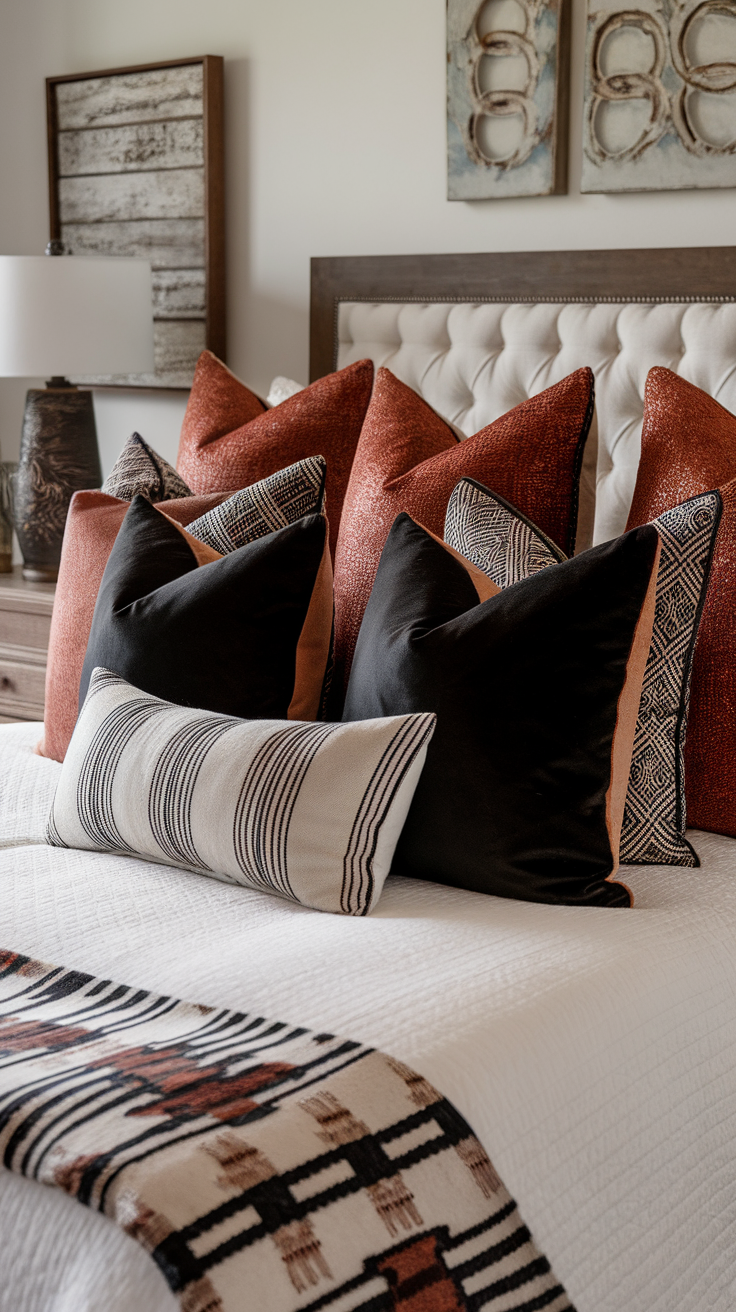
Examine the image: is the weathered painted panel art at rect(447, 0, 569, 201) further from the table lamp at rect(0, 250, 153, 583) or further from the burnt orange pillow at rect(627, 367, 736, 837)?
the burnt orange pillow at rect(627, 367, 736, 837)

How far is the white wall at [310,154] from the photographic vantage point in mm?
2322

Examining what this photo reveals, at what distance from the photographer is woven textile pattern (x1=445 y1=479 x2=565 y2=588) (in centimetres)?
153

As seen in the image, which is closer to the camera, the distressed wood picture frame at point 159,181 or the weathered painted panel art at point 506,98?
the weathered painted panel art at point 506,98

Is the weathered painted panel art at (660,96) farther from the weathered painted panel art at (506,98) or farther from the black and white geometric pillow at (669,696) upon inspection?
the black and white geometric pillow at (669,696)

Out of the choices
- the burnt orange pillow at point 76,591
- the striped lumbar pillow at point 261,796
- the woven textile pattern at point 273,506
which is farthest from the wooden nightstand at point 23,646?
the striped lumbar pillow at point 261,796

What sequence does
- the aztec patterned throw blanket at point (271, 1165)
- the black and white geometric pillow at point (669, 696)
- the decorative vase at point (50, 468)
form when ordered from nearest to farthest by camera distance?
1. the aztec patterned throw blanket at point (271, 1165)
2. the black and white geometric pillow at point (669, 696)
3. the decorative vase at point (50, 468)

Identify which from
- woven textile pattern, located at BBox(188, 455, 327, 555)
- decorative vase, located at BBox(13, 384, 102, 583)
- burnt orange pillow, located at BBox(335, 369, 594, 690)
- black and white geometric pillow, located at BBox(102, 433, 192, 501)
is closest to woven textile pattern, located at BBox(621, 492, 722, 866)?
burnt orange pillow, located at BBox(335, 369, 594, 690)

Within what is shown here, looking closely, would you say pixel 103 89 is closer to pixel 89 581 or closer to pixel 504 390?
pixel 504 390

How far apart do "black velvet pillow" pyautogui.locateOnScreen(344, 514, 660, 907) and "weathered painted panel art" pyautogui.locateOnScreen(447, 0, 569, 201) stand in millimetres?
1286

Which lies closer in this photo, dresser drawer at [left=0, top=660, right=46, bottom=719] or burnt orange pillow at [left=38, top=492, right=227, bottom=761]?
burnt orange pillow at [left=38, top=492, right=227, bottom=761]

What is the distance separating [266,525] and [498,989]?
0.87 m

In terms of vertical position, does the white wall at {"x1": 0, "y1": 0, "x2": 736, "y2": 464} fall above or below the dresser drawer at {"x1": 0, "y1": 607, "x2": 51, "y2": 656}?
above

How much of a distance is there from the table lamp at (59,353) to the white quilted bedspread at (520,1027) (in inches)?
59.6

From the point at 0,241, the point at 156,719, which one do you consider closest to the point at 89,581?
the point at 156,719
